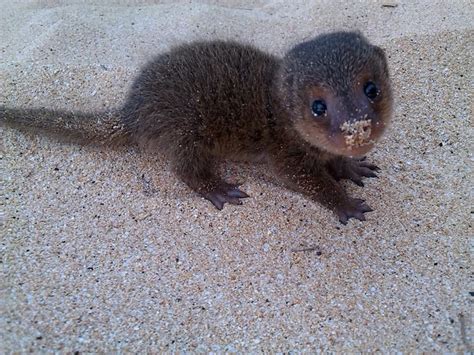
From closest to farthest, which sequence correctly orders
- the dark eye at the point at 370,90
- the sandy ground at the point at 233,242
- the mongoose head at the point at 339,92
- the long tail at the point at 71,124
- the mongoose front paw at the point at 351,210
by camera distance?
the sandy ground at the point at 233,242, the mongoose head at the point at 339,92, the dark eye at the point at 370,90, the mongoose front paw at the point at 351,210, the long tail at the point at 71,124

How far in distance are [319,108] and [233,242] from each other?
2.89 feet

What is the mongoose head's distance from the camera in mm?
2436

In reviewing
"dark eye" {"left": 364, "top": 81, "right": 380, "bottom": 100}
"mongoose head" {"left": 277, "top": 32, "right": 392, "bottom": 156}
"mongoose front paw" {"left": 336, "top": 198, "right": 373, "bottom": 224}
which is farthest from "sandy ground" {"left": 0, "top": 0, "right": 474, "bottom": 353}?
"dark eye" {"left": 364, "top": 81, "right": 380, "bottom": 100}

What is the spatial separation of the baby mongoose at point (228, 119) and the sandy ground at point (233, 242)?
0.37 ft

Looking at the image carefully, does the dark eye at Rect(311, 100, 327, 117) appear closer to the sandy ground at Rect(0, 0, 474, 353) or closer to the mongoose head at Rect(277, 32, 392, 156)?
the mongoose head at Rect(277, 32, 392, 156)

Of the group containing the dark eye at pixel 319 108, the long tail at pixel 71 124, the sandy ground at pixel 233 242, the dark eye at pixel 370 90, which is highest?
the dark eye at pixel 370 90

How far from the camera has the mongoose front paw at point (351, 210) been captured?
2.79 meters

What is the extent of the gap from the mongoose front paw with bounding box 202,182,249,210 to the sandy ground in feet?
0.20

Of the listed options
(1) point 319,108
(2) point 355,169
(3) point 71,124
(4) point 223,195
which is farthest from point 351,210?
(3) point 71,124

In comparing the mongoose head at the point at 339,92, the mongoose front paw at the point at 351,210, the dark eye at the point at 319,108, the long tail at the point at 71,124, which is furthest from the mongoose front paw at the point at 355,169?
the long tail at the point at 71,124

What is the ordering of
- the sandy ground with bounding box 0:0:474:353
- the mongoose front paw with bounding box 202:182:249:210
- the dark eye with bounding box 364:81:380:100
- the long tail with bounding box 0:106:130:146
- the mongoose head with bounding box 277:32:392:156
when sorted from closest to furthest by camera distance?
1. the sandy ground with bounding box 0:0:474:353
2. the mongoose head with bounding box 277:32:392:156
3. the dark eye with bounding box 364:81:380:100
4. the mongoose front paw with bounding box 202:182:249:210
5. the long tail with bounding box 0:106:130:146

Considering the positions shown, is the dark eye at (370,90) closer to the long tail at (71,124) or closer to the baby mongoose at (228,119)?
the baby mongoose at (228,119)

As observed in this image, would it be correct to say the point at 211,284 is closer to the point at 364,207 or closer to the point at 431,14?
the point at 364,207

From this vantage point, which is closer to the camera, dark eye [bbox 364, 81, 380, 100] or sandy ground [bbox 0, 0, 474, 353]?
sandy ground [bbox 0, 0, 474, 353]
